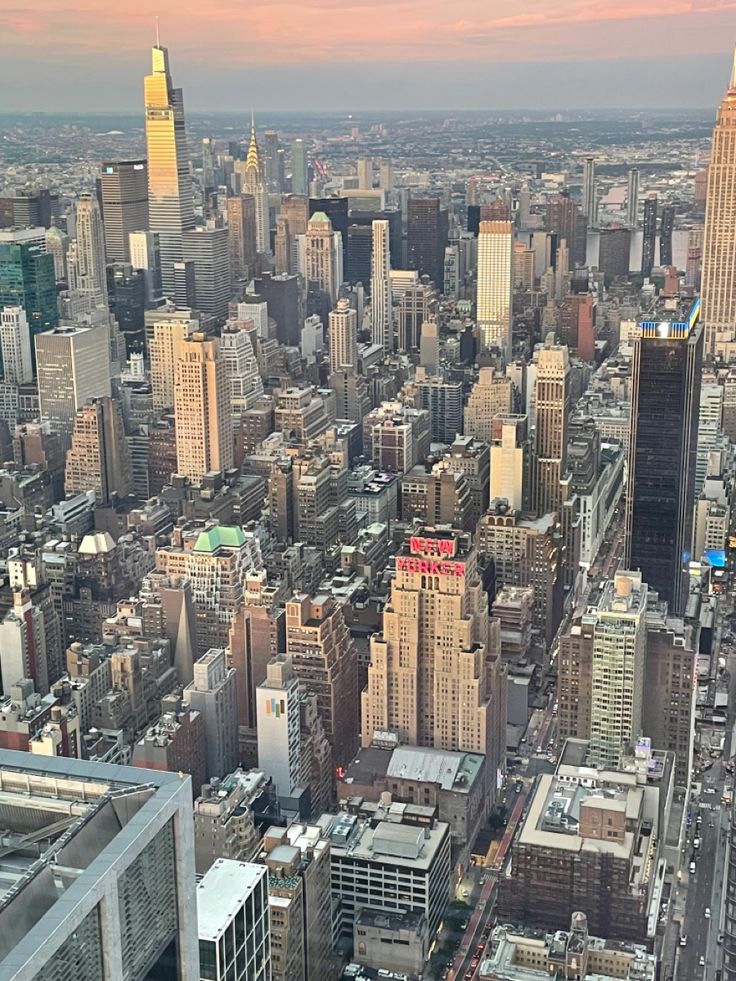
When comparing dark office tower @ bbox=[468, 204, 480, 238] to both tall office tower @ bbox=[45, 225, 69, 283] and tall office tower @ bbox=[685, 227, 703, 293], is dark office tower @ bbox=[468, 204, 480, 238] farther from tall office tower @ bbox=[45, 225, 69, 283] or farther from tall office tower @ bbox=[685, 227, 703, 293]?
tall office tower @ bbox=[45, 225, 69, 283]

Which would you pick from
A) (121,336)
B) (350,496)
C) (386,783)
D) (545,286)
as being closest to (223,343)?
(121,336)

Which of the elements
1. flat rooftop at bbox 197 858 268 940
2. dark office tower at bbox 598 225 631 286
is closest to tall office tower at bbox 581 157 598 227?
dark office tower at bbox 598 225 631 286

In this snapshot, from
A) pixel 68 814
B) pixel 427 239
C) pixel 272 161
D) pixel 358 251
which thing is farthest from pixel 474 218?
pixel 68 814

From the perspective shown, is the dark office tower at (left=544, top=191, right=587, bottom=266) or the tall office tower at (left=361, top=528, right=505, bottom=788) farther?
the dark office tower at (left=544, top=191, right=587, bottom=266)

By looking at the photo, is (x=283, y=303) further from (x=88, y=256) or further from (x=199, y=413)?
(x=199, y=413)

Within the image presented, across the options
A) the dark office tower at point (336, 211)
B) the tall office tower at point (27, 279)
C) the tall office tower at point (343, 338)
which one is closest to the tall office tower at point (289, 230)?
the dark office tower at point (336, 211)

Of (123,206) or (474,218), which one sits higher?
(123,206)
